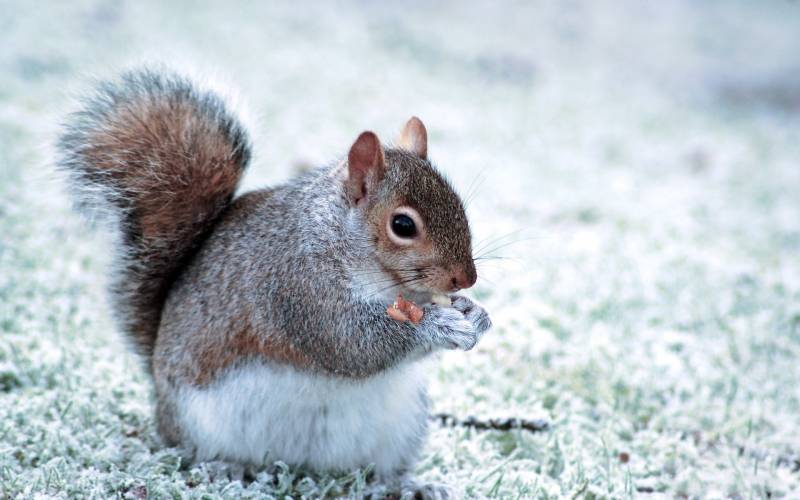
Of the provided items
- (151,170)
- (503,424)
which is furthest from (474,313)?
(151,170)

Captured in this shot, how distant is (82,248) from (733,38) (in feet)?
33.1

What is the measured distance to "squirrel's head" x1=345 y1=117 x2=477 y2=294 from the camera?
5.99ft

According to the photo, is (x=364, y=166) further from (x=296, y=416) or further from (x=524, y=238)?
(x=524, y=238)

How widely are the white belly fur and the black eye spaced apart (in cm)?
34

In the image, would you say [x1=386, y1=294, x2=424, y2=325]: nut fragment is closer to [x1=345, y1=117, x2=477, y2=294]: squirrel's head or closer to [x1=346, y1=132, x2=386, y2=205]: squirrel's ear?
[x1=345, y1=117, x2=477, y2=294]: squirrel's head

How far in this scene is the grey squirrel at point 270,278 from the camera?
1861mm

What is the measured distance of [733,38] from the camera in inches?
438

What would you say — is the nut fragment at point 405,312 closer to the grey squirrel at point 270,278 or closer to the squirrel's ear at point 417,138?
the grey squirrel at point 270,278

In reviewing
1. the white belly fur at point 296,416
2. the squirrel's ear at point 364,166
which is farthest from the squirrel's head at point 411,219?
the white belly fur at point 296,416

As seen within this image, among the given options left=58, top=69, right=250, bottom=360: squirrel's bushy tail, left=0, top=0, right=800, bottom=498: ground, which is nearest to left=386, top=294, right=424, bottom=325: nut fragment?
left=0, top=0, right=800, bottom=498: ground

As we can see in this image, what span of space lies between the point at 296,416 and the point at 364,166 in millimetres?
635

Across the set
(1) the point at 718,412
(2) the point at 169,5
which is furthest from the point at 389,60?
(1) the point at 718,412

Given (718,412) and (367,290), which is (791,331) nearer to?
Answer: (718,412)

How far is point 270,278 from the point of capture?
196 cm
